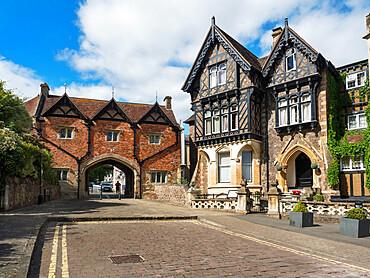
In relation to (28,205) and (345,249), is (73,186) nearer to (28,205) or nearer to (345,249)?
(28,205)

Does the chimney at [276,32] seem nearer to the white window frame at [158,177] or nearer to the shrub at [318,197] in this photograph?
the shrub at [318,197]

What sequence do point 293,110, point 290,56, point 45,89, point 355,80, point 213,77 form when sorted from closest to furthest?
point 355,80
point 293,110
point 290,56
point 213,77
point 45,89

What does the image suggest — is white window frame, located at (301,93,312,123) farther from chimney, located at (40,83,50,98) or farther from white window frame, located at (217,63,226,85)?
chimney, located at (40,83,50,98)

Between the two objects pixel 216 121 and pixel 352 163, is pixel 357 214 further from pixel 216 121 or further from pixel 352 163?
pixel 216 121

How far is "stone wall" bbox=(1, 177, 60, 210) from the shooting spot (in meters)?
15.8

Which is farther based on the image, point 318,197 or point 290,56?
point 290,56

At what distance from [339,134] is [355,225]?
12044mm

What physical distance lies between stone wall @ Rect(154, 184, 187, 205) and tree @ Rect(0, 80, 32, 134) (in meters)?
11.5

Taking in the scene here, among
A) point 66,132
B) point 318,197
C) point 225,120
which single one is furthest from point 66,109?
point 318,197

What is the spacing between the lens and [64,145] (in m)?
31.7

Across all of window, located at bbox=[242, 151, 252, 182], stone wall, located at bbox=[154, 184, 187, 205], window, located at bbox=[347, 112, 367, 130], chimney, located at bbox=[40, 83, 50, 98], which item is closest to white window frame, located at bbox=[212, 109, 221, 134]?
window, located at bbox=[242, 151, 252, 182]

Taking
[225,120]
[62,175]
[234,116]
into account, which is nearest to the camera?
[234,116]

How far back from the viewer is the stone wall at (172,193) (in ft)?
80.4

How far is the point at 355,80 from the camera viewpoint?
21922 millimetres
